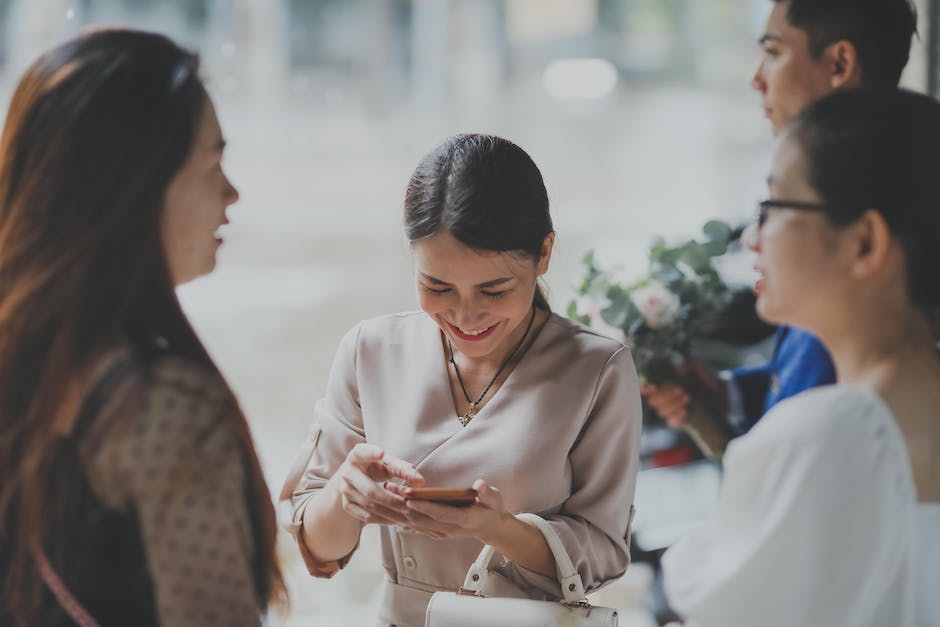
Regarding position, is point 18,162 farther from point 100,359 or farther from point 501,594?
point 501,594

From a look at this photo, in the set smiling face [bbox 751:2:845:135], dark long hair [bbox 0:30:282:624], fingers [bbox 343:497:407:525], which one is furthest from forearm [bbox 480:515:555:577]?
smiling face [bbox 751:2:845:135]

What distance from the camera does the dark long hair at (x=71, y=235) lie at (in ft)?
3.65

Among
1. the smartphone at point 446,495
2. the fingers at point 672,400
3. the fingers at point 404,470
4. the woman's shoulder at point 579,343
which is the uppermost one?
the woman's shoulder at point 579,343

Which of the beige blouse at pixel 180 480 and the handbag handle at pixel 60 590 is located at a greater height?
the beige blouse at pixel 180 480

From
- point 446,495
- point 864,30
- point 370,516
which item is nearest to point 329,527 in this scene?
point 370,516

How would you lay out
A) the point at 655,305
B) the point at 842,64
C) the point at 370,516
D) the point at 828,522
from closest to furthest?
the point at 828,522 → the point at 370,516 → the point at 842,64 → the point at 655,305

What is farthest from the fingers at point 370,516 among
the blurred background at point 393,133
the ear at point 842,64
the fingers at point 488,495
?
the blurred background at point 393,133

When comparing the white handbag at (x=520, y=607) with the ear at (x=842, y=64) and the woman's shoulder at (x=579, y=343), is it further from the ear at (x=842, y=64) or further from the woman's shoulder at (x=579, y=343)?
the ear at (x=842, y=64)

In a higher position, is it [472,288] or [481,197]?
[481,197]

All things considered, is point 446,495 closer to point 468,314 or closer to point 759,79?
point 468,314

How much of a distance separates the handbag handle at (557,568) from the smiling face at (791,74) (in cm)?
79

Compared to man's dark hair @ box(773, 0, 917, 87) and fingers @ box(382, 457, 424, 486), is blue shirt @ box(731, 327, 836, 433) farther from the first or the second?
fingers @ box(382, 457, 424, 486)

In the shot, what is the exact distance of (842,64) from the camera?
1.72m

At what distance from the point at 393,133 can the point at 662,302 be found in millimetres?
2791
